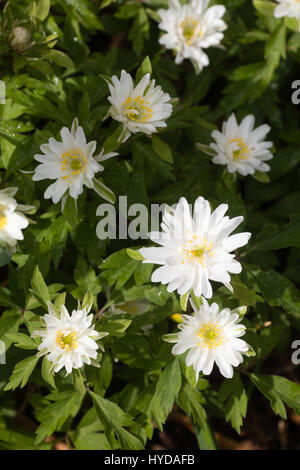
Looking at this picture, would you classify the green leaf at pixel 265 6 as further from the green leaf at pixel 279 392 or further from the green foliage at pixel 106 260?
the green leaf at pixel 279 392

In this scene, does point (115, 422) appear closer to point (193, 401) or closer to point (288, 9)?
point (193, 401)

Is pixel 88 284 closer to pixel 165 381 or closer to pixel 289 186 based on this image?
pixel 165 381

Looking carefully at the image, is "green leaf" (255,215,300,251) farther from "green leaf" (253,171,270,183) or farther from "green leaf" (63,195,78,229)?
"green leaf" (63,195,78,229)

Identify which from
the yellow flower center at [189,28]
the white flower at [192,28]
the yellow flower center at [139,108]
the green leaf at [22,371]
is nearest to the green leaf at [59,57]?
the yellow flower center at [139,108]

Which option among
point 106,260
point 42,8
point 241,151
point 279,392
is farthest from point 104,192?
point 279,392

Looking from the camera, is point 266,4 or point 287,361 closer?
point 266,4

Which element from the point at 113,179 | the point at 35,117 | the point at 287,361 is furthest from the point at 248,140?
the point at 287,361
